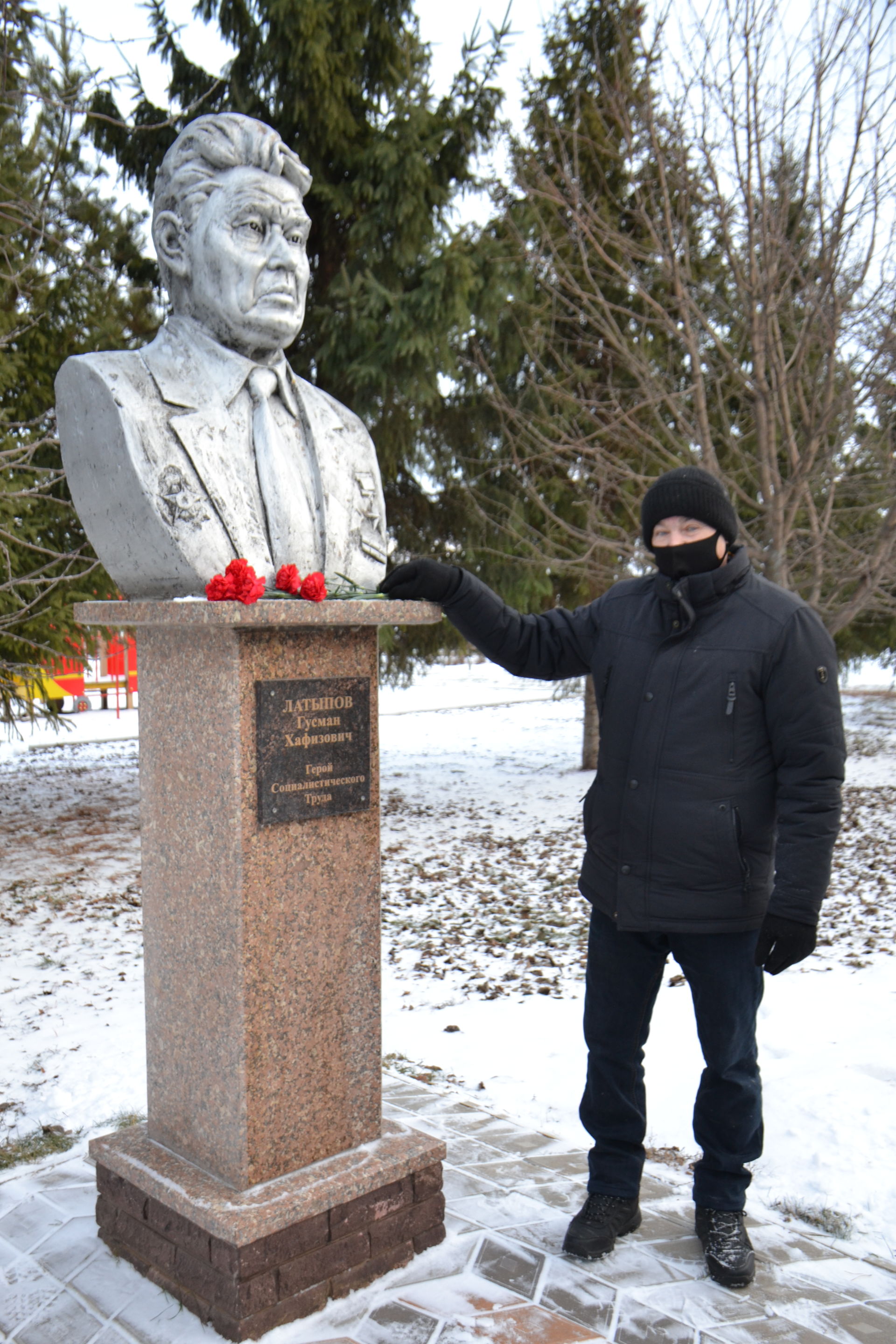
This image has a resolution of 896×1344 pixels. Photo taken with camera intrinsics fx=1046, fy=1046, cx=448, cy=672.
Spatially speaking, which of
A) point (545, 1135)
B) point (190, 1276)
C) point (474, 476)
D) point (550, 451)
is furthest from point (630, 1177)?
point (474, 476)

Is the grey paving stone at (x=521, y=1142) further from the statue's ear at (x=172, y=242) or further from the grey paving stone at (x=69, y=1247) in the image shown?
the statue's ear at (x=172, y=242)

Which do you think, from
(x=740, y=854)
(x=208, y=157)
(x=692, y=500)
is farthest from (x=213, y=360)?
(x=740, y=854)

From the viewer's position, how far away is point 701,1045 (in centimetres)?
287

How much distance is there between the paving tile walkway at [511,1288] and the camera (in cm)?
252

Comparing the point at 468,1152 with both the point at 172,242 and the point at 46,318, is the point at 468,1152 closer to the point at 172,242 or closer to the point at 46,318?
the point at 172,242

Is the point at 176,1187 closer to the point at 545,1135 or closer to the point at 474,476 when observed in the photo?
the point at 545,1135

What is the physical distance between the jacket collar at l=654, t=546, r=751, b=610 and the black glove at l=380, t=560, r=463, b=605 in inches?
23.5

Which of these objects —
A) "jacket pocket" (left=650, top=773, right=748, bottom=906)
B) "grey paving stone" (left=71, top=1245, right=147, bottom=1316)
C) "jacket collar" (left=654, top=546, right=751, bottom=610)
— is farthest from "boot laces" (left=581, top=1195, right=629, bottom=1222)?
"jacket collar" (left=654, top=546, right=751, bottom=610)

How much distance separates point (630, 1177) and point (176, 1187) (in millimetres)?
1243

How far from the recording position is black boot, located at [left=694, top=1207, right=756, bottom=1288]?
2.71 m

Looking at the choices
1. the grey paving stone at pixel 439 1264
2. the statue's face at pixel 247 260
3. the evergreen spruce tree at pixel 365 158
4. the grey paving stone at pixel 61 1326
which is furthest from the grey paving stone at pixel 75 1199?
the evergreen spruce tree at pixel 365 158

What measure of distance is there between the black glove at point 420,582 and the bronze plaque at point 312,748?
260 mm

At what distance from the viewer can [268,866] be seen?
2.67 metres

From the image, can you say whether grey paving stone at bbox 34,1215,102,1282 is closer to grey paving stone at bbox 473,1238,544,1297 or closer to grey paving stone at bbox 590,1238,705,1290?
grey paving stone at bbox 473,1238,544,1297
